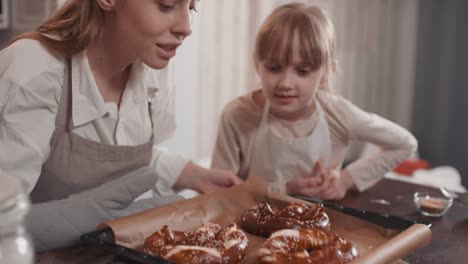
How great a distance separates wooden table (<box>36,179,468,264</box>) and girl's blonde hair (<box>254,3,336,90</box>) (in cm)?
38

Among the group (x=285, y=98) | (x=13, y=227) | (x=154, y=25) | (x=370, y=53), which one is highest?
(x=154, y=25)

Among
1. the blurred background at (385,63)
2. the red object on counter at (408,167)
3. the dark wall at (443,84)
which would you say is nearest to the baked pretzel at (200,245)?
the blurred background at (385,63)

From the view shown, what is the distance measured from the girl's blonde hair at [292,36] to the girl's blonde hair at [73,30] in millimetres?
485

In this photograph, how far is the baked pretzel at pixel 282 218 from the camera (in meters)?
1.08

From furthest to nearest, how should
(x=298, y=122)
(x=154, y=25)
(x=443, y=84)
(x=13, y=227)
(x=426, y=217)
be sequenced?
(x=443, y=84) → (x=298, y=122) → (x=426, y=217) → (x=154, y=25) → (x=13, y=227)

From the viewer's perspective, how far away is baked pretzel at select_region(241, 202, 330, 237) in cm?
108

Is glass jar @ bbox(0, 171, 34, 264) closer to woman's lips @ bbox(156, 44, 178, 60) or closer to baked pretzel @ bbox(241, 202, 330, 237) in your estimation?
baked pretzel @ bbox(241, 202, 330, 237)

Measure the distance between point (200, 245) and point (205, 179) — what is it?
54cm

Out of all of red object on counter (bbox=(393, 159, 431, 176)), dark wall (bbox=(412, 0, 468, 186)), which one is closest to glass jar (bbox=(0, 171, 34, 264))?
red object on counter (bbox=(393, 159, 431, 176))

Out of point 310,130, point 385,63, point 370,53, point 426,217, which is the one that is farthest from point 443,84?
point 426,217

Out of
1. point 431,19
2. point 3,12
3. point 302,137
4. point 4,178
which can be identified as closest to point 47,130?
point 4,178

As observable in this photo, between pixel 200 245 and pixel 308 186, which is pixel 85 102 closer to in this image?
pixel 200 245

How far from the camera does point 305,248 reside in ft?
3.23

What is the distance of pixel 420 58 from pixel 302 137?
9.19 ft
